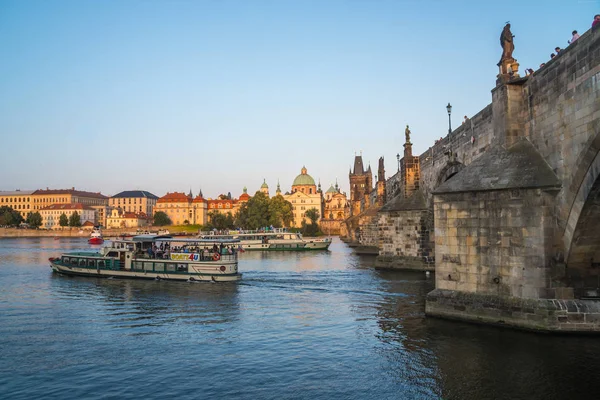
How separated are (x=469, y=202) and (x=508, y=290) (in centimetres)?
307

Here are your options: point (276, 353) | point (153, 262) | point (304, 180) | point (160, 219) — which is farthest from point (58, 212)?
point (276, 353)

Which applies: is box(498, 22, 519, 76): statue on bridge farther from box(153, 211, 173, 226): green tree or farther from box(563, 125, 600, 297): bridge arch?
box(153, 211, 173, 226): green tree

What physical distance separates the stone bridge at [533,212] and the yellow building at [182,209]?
579 ft

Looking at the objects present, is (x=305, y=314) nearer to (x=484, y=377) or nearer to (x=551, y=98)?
(x=484, y=377)

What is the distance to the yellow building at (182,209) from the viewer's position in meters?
190

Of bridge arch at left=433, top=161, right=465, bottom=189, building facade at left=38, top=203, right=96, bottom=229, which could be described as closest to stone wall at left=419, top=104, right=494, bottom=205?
bridge arch at left=433, top=161, right=465, bottom=189

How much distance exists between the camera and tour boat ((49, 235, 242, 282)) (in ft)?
109

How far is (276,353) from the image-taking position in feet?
48.9

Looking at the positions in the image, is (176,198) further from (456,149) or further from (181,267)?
(456,149)

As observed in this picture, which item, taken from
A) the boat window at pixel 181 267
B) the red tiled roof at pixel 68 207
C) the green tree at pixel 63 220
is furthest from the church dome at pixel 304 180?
the boat window at pixel 181 267

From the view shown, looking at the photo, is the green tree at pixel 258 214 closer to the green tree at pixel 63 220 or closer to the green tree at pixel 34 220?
the green tree at pixel 63 220

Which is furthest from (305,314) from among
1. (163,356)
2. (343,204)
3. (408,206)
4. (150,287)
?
(343,204)

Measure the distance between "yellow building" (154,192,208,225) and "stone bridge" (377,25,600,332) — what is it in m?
176

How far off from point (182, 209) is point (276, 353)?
594ft
